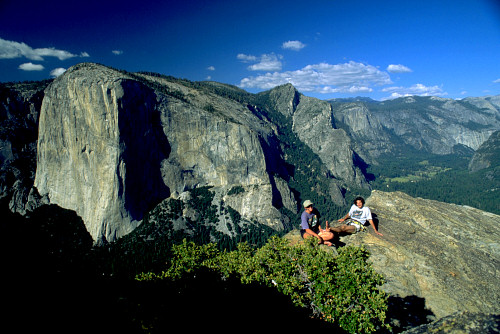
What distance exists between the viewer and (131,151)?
94.9 meters

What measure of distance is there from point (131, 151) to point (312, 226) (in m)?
94.2

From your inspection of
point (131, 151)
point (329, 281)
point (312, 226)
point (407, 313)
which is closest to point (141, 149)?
point (131, 151)

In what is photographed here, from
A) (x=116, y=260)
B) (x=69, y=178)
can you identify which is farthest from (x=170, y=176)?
(x=116, y=260)

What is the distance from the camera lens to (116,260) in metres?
74.1

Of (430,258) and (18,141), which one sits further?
(18,141)

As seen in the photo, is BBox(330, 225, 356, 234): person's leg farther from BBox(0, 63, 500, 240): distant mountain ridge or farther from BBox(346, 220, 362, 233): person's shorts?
BBox(0, 63, 500, 240): distant mountain ridge

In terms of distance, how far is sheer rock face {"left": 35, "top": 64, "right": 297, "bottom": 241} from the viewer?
283 feet

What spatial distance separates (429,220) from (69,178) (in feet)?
371

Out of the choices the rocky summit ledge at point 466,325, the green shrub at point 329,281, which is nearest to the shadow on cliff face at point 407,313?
the green shrub at point 329,281

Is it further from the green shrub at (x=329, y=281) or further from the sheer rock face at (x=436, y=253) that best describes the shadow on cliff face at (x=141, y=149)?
the sheer rock face at (x=436, y=253)

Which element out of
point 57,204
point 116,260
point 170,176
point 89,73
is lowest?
point 116,260

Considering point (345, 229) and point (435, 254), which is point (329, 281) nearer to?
point (345, 229)

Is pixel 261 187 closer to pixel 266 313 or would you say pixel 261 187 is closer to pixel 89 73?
pixel 89 73

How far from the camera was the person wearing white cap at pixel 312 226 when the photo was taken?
14.3 metres
